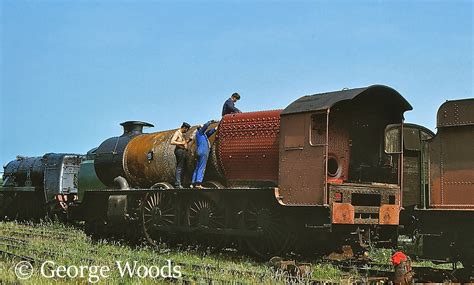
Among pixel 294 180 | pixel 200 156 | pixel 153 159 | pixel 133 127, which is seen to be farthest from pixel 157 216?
pixel 294 180

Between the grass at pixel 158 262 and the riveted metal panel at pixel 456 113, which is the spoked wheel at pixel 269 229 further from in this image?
the riveted metal panel at pixel 456 113

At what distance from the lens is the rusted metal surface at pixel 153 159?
542 inches

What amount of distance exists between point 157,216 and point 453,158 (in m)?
6.61

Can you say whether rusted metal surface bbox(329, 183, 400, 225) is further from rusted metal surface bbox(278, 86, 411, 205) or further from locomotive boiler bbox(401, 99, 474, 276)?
locomotive boiler bbox(401, 99, 474, 276)

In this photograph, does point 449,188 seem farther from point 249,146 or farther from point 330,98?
point 249,146

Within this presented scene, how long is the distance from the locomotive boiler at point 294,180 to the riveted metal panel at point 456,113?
135cm

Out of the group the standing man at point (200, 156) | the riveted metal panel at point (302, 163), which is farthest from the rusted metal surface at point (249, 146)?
the riveted metal panel at point (302, 163)

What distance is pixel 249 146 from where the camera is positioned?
1243cm

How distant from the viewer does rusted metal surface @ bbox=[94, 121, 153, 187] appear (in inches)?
625

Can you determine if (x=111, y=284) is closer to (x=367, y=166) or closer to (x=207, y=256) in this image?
(x=207, y=256)

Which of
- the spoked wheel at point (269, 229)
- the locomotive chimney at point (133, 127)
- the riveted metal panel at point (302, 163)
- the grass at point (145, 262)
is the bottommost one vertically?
the grass at point (145, 262)

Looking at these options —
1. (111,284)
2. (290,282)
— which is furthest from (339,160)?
(111,284)

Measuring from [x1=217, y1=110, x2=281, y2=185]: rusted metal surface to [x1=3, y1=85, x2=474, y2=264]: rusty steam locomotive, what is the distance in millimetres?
22

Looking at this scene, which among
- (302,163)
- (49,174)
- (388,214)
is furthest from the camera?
(49,174)
